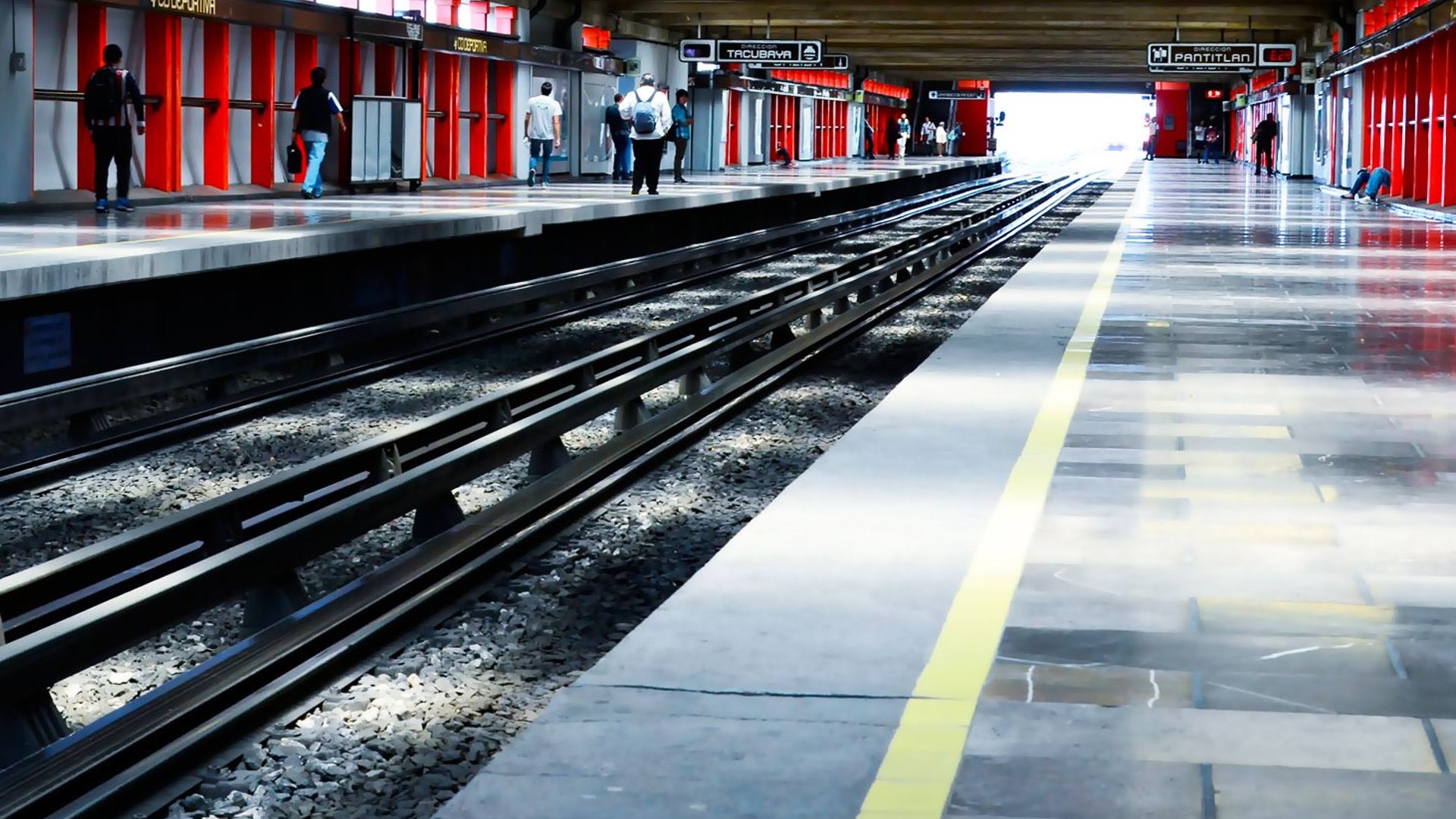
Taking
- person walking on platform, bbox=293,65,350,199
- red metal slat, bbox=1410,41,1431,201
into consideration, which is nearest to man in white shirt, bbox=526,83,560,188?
person walking on platform, bbox=293,65,350,199

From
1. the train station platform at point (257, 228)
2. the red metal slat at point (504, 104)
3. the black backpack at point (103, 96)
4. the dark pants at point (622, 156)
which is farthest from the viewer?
the dark pants at point (622, 156)

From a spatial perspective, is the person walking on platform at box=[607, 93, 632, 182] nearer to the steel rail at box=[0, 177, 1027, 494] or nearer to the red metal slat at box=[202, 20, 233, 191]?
the red metal slat at box=[202, 20, 233, 191]

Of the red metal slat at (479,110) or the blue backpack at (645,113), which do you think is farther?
the red metal slat at (479,110)

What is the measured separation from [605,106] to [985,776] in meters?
39.5

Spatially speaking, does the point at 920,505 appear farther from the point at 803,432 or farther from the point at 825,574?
the point at 803,432

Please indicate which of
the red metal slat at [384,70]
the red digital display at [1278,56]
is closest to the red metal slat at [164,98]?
the red metal slat at [384,70]

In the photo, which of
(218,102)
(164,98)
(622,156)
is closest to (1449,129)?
(622,156)

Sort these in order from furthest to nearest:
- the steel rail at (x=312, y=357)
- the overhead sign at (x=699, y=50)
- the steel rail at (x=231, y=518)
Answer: the overhead sign at (x=699, y=50), the steel rail at (x=312, y=357), the steel rail at (x=231, y=518)

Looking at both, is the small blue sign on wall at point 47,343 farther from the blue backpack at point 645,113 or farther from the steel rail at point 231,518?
the blue backpack at point 645,113

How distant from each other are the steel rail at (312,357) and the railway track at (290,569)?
5.36ft

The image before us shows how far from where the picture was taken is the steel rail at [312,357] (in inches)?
376

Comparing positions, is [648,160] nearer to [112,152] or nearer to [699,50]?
[112,152]

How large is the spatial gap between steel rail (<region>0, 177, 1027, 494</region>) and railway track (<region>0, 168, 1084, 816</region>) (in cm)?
163

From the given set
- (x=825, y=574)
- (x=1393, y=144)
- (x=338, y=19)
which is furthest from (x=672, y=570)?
(x=1393, y=144)
